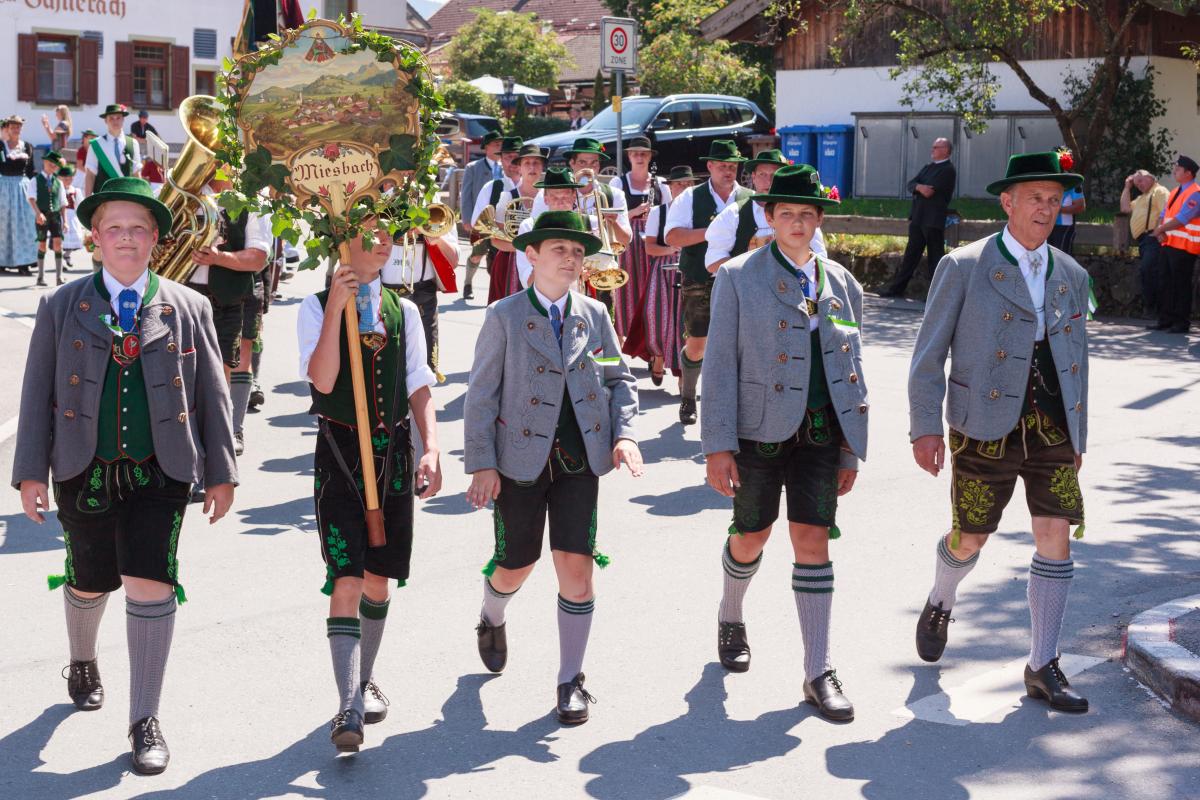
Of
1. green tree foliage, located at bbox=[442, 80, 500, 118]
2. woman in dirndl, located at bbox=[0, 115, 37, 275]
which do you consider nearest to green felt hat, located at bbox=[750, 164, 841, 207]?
woman in dirndl, located at bbox=[0, 115, 37, 275]

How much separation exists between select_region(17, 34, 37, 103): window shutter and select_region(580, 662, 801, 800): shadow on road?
39740 mm

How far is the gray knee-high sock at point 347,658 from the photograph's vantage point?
16.2 feet

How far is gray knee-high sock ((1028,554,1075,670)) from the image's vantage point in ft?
18.0

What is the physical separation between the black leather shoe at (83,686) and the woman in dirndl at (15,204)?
52.4 feet

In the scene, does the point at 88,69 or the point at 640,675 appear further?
the point at 88,69

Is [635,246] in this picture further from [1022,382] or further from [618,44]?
[1022,382]

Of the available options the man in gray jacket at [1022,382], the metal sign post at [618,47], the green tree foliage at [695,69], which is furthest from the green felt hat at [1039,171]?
the green tree foliage at [695,69]

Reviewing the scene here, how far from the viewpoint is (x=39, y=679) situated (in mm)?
5621

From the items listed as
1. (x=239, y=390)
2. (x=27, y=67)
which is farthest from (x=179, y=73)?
(x=239, y=390)

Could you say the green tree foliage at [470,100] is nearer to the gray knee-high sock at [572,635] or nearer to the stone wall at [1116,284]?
the stone wall at [1116,284]

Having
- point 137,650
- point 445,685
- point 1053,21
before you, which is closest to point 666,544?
point 445,685

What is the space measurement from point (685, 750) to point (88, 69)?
133 ft

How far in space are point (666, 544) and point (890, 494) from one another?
5.67 feet

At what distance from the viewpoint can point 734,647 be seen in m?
5.86
